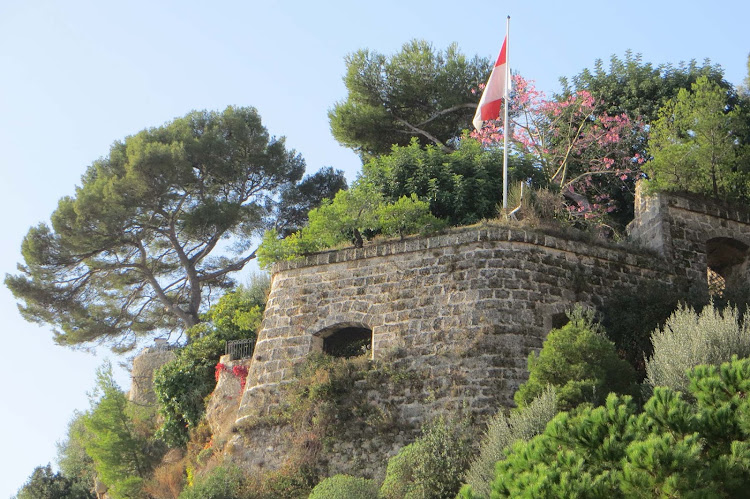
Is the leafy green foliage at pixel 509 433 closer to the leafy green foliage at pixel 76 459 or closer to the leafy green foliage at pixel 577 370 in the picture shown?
the leafy green foliage at pixel 577 370

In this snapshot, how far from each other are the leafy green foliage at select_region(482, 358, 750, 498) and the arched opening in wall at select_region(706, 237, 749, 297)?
8.42m

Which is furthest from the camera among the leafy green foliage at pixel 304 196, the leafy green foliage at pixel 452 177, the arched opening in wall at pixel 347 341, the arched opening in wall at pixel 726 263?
the leafy green foliage at pixel 304 196

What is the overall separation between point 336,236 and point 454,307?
133 inches

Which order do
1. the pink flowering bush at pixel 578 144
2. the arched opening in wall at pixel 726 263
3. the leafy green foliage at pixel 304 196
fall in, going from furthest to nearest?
1. the leafy green foliage at pixel 304 196
2. the pink flowering bush at pixel 578 144
3. the arched opening in wall at pixel 726 263

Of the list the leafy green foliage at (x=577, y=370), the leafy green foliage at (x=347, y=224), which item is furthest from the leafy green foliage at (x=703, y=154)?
the leafy green foliage at (x=577, y=370)

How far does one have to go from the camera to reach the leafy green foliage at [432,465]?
1516cm

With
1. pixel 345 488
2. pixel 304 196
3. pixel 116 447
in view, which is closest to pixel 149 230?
pixel 304 196

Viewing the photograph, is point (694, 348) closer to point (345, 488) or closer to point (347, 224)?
point (345, 488)

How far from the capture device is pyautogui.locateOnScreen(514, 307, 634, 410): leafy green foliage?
14.5 metres

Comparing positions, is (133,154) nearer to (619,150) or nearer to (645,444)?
(619,150)

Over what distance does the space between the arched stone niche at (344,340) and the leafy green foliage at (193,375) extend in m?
2.63

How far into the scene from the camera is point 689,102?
21.0 meters

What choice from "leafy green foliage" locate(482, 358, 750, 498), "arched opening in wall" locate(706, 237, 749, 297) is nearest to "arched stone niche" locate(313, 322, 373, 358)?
"leafy green foliage" locate(482, 358, 750, 498)

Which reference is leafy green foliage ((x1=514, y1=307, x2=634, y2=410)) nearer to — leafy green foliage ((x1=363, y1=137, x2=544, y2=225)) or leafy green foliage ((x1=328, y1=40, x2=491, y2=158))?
leafy green foliage ((x1=363, y1=137, x2=544, y2=225))
